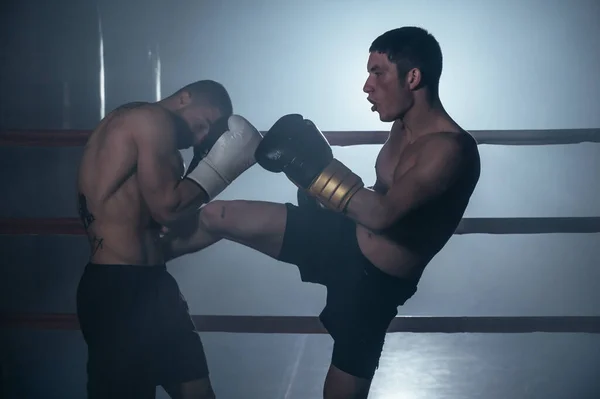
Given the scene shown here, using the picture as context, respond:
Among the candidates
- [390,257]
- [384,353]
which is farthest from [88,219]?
[384,353]

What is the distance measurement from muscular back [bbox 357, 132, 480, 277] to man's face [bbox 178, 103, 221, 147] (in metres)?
0.46

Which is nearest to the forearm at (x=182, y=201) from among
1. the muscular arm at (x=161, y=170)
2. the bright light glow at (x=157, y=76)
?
the muscular arm at (x=161, y=170)

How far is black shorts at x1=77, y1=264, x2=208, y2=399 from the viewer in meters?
1.44

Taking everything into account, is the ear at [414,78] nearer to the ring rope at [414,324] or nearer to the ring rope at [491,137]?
the ring rope at [491,137]

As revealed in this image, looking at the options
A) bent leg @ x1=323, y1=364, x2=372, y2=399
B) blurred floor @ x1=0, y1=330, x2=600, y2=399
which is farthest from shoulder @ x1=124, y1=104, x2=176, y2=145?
blurred floor @ x1=0, y1=330, x2=600, y2=399

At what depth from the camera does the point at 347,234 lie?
63.7 inches

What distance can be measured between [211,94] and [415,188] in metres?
0.57

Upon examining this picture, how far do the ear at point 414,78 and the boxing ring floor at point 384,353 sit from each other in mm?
313

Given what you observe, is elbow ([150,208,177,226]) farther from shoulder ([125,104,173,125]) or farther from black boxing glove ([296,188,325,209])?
black boxing glove ([296,188,325,209])

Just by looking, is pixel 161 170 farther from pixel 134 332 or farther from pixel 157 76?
pixel 157 76

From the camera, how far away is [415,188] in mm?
1421

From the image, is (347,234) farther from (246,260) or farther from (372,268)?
(246,260)

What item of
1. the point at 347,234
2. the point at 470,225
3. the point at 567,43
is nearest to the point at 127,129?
the point at 347,234

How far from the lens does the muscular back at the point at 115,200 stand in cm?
148
